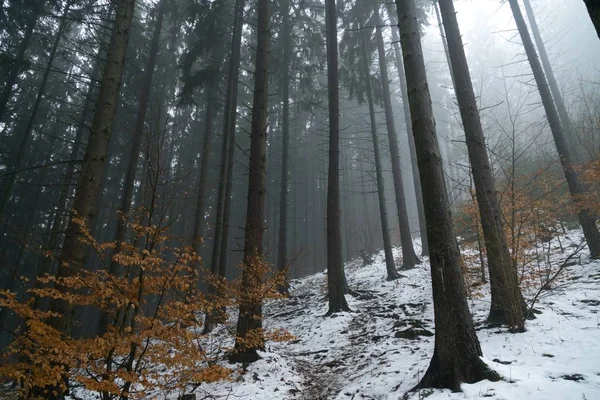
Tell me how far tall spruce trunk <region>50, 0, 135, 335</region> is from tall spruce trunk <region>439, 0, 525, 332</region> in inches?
266

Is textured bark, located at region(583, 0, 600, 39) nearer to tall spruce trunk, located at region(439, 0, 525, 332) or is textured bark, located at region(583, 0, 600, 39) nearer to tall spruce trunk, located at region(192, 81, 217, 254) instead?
tall spruce trunk, located at region(439, 0, 525, 332)

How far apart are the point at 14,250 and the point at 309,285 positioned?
18661 millimetres

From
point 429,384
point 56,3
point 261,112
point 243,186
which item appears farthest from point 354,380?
point 243,186

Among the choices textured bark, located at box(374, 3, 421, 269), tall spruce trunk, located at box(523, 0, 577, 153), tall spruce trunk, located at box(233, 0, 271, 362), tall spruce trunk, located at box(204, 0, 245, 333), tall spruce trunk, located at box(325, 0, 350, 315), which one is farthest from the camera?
tall spruce trunk, located at box(523, 0, 577, 153)

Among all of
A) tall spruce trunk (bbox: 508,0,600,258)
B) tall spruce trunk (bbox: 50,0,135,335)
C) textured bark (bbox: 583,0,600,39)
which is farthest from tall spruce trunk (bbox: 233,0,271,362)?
tall spruce trunk (bbox: 508,0,600,258)

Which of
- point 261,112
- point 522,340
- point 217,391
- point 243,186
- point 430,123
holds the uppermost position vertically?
point 243,186

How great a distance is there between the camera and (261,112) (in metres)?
7.83

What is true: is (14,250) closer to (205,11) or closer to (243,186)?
(243,186)

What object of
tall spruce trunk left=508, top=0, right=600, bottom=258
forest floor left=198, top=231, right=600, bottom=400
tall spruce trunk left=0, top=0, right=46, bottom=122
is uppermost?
tall spruce trunk left=0, top=0, right=46, bottom=122

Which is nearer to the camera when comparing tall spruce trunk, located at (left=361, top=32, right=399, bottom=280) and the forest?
the forest

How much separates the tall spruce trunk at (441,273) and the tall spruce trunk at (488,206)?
1.67 m

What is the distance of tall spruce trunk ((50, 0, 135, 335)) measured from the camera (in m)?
4.84

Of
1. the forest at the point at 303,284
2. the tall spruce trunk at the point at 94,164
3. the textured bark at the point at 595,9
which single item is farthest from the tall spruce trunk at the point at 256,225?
the textured bark at the point at 595,9

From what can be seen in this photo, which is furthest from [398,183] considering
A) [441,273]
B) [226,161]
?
[441,273]
